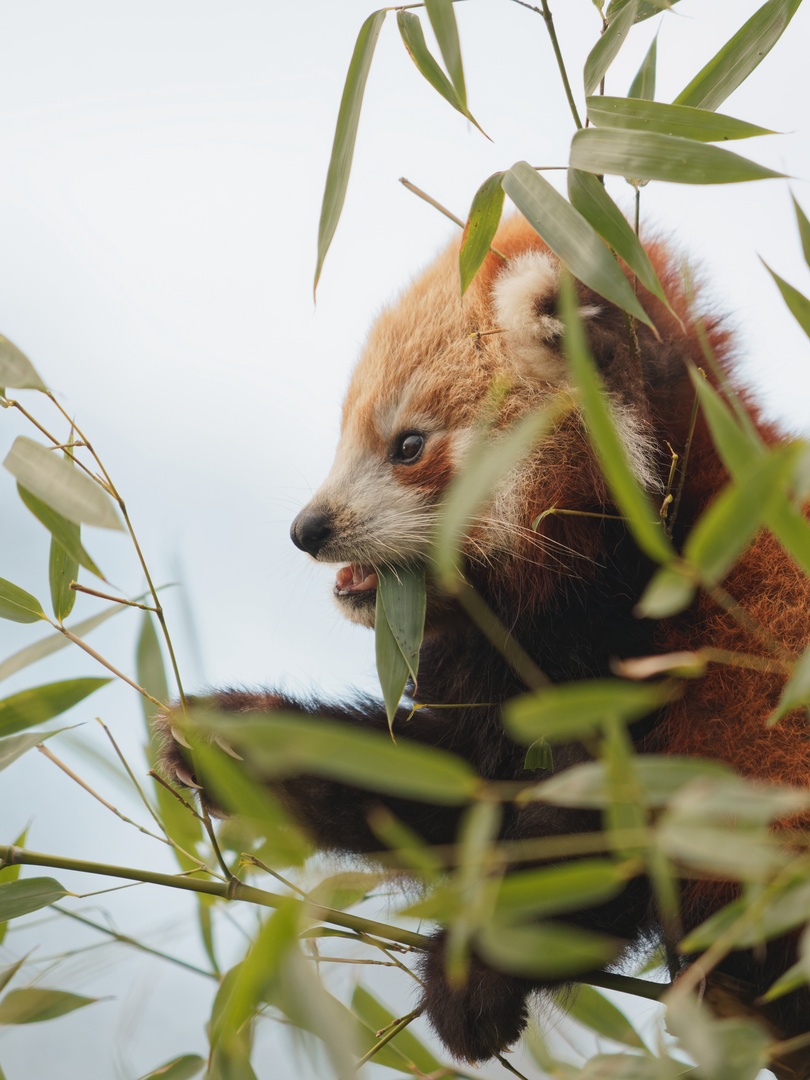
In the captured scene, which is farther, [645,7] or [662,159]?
[645,7]

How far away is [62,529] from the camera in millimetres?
927

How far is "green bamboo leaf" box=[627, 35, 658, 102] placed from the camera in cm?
114

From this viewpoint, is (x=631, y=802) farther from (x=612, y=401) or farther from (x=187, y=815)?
(x=187, y=815)

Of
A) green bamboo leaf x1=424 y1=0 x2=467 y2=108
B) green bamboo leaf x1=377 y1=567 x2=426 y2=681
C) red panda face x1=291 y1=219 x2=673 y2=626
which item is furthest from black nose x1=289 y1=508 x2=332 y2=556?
green bamboo leaf x1=424 y1=0 x2=467 y2=108

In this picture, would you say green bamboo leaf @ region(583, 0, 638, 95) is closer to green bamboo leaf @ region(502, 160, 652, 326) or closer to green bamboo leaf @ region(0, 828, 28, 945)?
green bamboo leaf @ region(502, 160, 652, 326)

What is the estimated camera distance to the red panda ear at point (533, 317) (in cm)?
137

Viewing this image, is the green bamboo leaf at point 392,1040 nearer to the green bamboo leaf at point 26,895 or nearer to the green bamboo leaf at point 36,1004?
the green bamboo leaf at point 36,1004

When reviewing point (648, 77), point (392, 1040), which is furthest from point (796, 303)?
point (392, 1040)

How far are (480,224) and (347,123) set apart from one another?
0.19 metres

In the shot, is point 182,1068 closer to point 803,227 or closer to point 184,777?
point 184,777

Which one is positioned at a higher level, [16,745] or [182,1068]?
[16,745]

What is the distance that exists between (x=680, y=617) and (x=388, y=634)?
458mm

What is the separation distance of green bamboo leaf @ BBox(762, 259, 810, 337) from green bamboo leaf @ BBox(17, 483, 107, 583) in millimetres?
705

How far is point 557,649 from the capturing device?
1.33 metres
